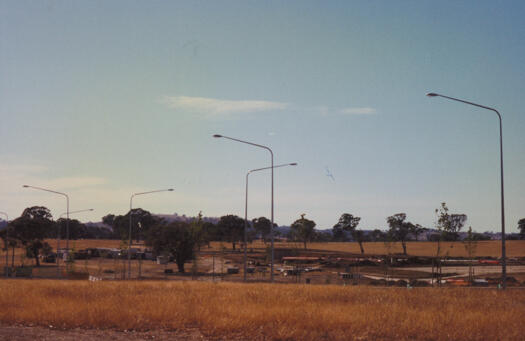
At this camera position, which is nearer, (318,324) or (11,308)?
(318,324)

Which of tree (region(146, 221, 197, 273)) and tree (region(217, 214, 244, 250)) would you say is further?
tree (region(217, 214, 244, 250))

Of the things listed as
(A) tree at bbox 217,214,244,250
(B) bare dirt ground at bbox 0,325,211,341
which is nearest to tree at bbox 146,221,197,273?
(B) bare dirt ground at bbox 0,325,211,341

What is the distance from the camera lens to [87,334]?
1464 centimetres

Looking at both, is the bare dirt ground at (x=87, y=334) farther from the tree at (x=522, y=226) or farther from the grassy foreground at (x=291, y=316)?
the tree at (x=522, y=226)

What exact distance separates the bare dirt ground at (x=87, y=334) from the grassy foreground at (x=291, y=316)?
0.51 meters

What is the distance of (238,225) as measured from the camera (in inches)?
7219

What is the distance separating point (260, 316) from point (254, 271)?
66847mm

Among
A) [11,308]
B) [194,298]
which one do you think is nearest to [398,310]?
[194,298]

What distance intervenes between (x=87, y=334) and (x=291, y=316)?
5.96 m

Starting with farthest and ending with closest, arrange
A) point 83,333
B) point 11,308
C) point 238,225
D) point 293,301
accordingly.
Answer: point 238,225
point 293,301
point 11,308
point 83,333

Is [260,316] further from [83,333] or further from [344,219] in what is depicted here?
[344,219]

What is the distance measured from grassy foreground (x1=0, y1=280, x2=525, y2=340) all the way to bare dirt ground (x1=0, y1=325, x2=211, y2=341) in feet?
1.69

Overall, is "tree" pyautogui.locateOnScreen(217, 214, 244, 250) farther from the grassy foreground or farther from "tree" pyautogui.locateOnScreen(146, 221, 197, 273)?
the grassy foreground

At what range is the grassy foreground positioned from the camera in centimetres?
1427
